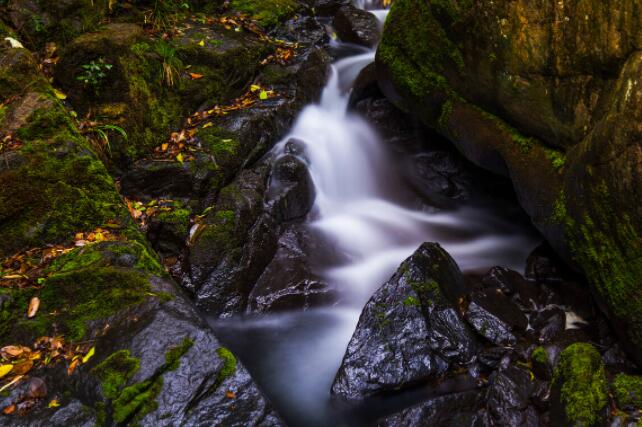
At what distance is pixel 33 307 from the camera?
341 cm

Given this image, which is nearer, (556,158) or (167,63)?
(556,158)

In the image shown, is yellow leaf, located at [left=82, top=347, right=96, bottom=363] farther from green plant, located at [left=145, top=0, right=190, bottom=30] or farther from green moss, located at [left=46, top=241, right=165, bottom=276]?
green plant, located at [left=145, top=0, right=190, bottom=30]

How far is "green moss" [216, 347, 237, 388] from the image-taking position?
9.95ft

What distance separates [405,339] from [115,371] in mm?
2409

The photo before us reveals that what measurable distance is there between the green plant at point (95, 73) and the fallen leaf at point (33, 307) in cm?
317

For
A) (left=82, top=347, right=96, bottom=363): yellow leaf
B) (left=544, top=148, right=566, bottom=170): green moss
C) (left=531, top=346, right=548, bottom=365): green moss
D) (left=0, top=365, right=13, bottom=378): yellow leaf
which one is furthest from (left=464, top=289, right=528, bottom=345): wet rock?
(left=0, top=365, right=13, bottom=378): yellow leaf

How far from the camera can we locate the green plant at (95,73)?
5.56 meters

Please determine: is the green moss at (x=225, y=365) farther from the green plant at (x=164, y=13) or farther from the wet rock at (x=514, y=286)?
the green plant at (x=164, y=13)

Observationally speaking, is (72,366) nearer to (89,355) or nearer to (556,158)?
(89,355)

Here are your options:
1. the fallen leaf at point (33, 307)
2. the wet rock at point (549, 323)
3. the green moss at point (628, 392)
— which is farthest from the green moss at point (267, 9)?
the green moss at point (628, 392)

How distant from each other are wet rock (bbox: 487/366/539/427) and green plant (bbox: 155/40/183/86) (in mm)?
5477

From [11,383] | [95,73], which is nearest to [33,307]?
[11,383]

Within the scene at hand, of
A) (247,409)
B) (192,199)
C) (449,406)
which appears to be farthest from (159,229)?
(449,406)

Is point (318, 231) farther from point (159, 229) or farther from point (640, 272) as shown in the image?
point (640, 272)
